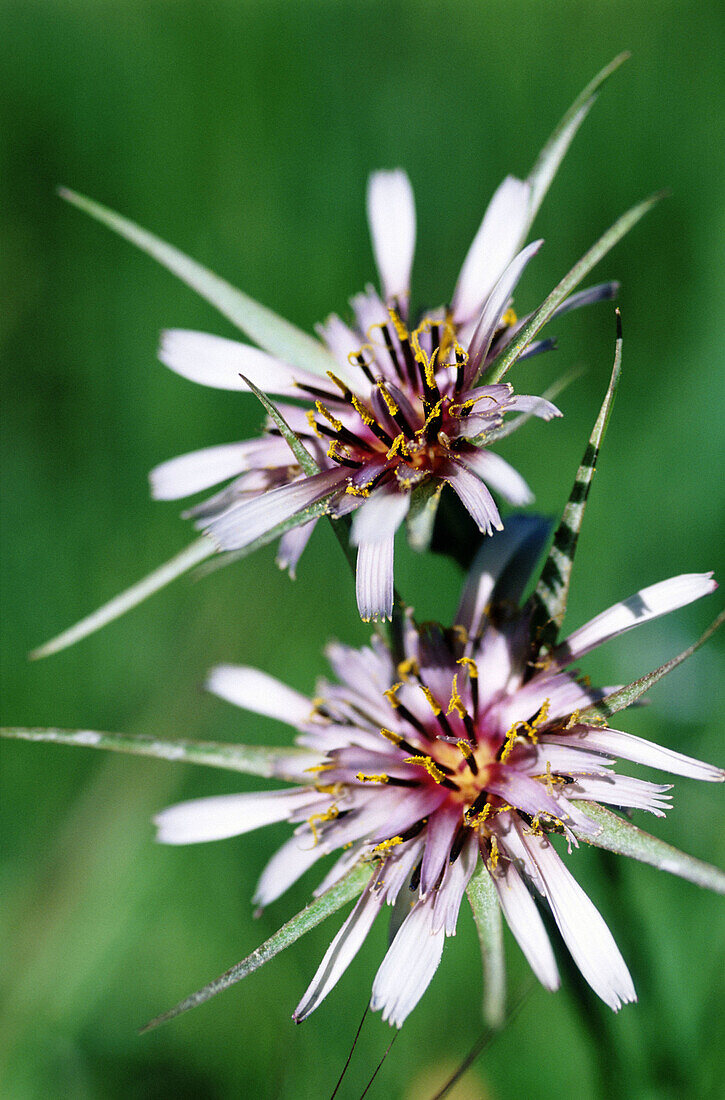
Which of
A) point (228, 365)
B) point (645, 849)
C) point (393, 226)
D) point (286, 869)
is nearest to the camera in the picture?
point (645, 849)

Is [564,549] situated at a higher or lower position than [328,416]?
lower

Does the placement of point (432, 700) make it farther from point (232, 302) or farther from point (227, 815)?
point (232, 302)

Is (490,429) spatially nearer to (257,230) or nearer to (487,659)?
(487,659)

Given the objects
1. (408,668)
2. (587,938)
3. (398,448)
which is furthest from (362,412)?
(587,938)

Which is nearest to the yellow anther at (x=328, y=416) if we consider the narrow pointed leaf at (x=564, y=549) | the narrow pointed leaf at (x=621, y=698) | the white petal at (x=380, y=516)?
the white petal at (x=380, y=516)

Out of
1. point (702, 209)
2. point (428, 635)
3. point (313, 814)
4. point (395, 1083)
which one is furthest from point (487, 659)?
point (702, 209)

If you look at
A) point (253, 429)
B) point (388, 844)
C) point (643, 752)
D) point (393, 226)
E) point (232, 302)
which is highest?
point (253, 429)
